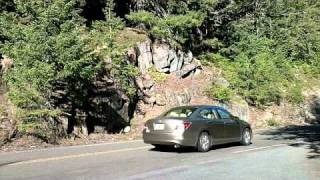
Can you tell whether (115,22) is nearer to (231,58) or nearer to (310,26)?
(231,58)

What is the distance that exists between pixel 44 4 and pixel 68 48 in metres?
2.16

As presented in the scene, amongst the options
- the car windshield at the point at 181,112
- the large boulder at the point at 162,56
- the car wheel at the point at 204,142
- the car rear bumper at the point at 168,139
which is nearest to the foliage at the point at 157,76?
the large boulder at the point at 162,56

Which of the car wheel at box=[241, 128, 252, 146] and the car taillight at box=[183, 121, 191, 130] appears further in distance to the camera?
the car wheel at box=[241, 128, 252, 146]

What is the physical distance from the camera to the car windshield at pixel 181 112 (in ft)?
55.7

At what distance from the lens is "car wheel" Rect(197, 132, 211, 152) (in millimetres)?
16797

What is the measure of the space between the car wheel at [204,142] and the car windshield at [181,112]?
2.66 feet

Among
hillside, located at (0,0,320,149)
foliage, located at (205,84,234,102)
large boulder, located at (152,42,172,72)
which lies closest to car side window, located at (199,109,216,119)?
hillside, located at (0,0,320,149)

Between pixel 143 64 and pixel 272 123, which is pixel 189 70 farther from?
pixel 272 123

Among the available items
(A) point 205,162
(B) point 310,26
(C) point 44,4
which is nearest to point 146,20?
(C) point 44,4

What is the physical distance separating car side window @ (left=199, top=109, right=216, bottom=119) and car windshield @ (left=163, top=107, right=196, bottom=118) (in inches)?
12.5

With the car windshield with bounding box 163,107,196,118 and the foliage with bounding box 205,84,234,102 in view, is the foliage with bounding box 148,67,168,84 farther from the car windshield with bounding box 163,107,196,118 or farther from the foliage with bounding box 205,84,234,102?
the car windshield with bounding box 163,107,196,118

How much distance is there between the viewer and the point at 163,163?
13.8 m

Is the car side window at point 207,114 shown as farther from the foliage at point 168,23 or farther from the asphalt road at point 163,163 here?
the foliage at point 168,23

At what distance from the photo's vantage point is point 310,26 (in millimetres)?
51625
